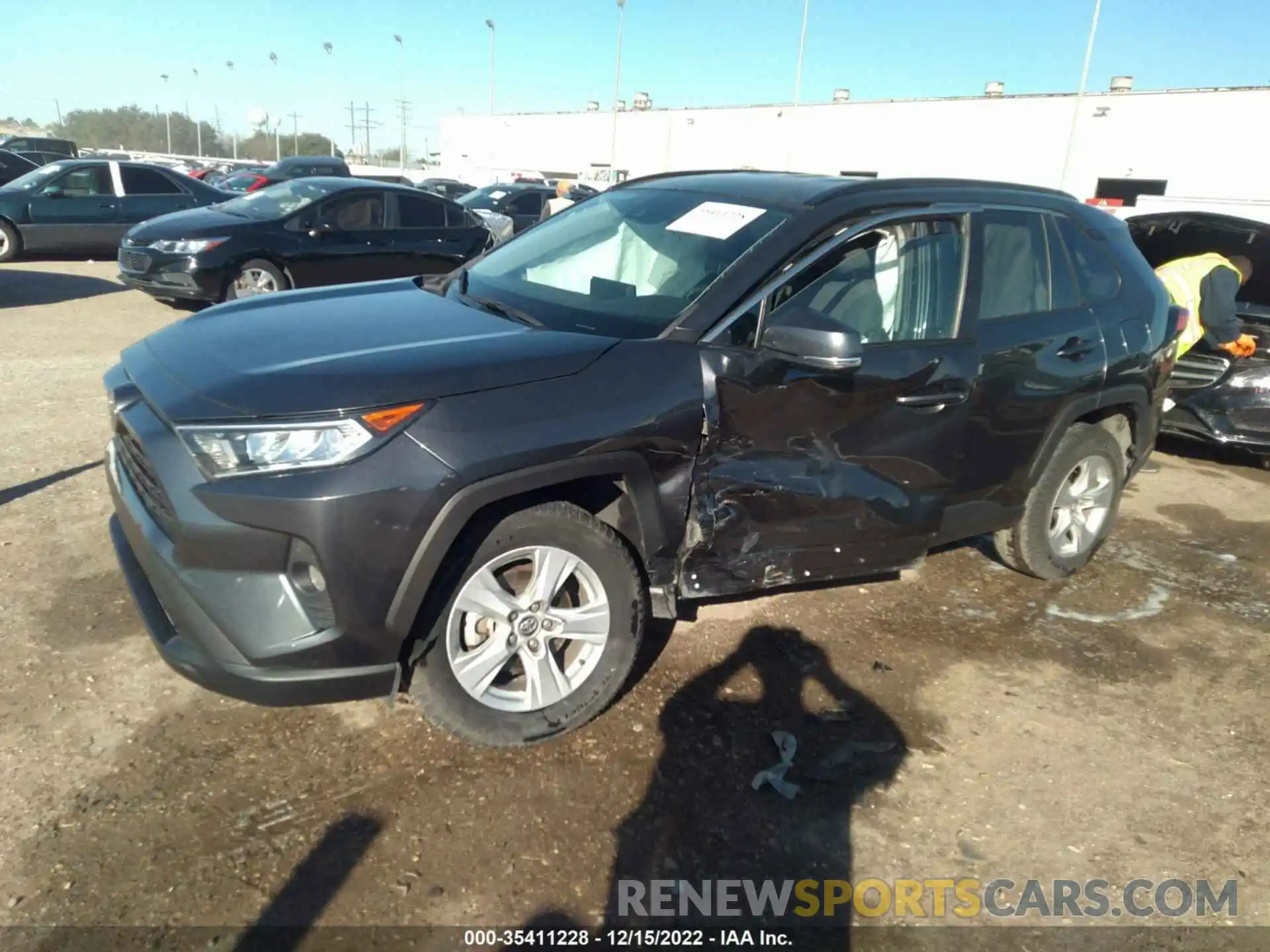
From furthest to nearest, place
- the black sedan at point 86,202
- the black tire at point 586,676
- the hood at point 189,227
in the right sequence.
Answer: the black sedan at point 86,202 < the hood at point 189,227 < the black tire at point 586,676

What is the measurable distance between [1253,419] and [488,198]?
54.6ft

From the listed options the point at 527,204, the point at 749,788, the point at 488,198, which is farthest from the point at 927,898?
the point at 527,204

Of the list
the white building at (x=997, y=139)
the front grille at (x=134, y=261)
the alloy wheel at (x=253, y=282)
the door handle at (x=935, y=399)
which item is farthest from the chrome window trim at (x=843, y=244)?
the white building at (x=997, y=139)

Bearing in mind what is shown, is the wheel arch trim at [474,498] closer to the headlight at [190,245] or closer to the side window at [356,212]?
the headlight at [190,245]

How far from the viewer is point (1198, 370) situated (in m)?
6.38

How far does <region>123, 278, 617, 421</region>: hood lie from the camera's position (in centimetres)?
252

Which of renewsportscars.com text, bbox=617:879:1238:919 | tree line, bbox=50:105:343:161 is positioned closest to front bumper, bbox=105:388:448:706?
renewsportscars.com text, bbox=617:879:1238:919

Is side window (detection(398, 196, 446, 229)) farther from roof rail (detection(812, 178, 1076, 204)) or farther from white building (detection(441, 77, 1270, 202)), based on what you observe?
white building (detection(441, 77, 1270, 202))

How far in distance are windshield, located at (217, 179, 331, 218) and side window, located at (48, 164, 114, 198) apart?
3.98 m

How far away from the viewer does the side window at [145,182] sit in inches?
519

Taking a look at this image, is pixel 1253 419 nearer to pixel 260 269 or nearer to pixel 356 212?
pixel 356 212

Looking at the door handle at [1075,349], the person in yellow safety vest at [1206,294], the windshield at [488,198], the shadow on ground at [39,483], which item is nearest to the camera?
the door handle at [1075,349]

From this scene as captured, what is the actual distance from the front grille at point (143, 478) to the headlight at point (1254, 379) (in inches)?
257

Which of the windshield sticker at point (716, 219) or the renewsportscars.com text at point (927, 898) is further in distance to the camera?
the windshield sticker at point (716, 219)
